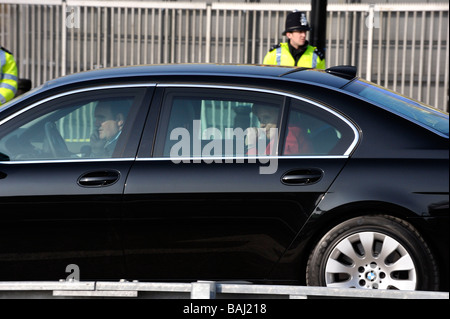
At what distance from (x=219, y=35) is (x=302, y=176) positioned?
24.8 feet

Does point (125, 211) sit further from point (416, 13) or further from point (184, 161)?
point (416, 13)

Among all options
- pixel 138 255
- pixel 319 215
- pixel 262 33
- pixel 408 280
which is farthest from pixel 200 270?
pixel 262 33

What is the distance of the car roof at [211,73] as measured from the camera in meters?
5.40

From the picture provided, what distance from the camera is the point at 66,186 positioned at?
5.14m

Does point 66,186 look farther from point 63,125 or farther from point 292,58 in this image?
point 292,58

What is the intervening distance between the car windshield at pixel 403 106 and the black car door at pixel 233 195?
1.07ft

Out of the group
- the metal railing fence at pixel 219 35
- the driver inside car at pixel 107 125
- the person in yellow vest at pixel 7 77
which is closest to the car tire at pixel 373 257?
the driver inside car at pixel 107 125

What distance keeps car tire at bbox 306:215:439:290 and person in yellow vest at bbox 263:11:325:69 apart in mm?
4265

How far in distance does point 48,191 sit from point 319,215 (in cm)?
152

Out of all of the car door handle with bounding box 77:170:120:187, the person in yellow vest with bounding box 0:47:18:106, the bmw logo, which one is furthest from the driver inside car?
the person in yellow vest with bounding box 0:47:18:106

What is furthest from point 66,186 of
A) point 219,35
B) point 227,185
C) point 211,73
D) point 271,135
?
point 219,35

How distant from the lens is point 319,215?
4.94 metres

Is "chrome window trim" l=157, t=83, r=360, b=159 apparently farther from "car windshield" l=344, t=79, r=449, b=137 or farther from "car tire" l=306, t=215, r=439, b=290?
"car tire" l=306, t=215, r=439, b=290

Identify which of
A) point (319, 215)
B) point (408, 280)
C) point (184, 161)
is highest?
point (184, 161)
